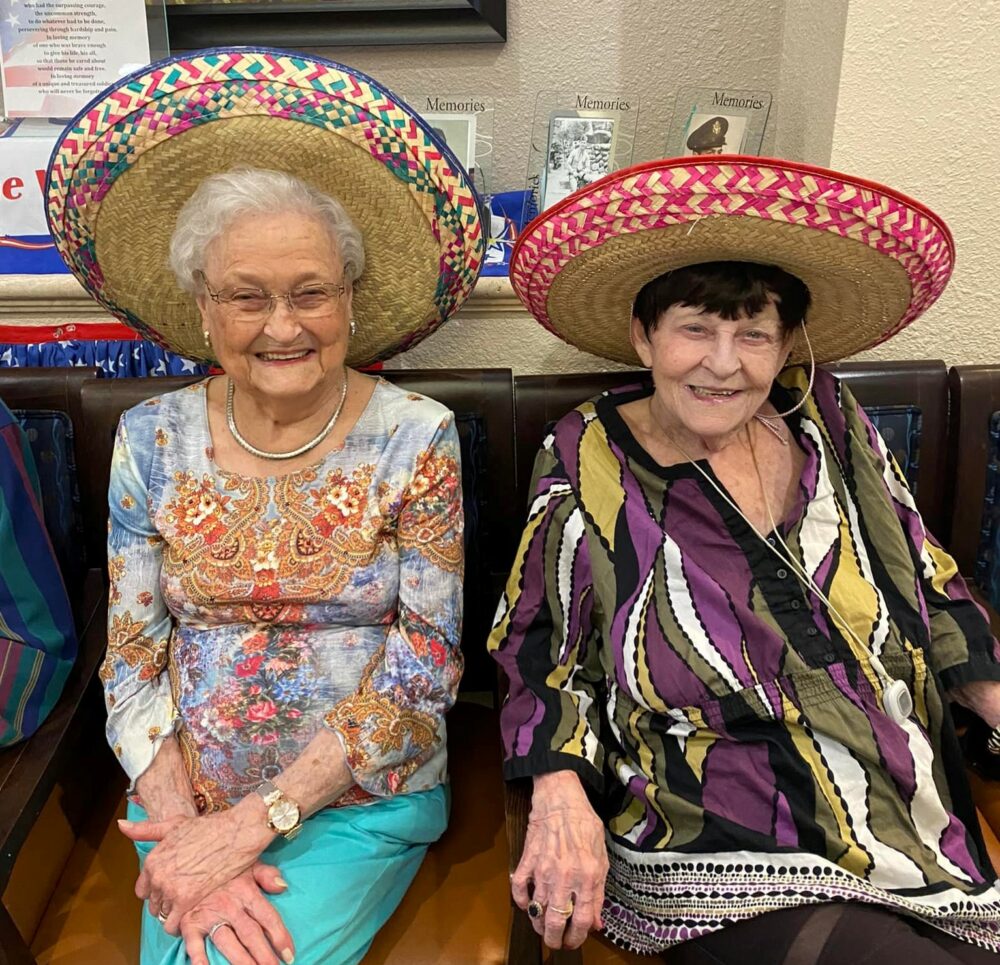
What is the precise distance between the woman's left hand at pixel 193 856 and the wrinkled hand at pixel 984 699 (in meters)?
1.07

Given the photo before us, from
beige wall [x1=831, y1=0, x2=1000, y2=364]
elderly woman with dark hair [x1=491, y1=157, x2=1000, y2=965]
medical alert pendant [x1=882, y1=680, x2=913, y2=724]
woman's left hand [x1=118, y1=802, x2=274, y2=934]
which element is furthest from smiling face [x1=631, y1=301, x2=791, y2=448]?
woman's left hand [x1=118, y1=802, x2=274, y2=934]

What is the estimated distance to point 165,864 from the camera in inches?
46.1

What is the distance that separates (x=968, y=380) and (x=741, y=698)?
2.75 ft

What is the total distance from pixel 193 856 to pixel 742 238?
1.14m

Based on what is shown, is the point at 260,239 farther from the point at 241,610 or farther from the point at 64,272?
the point at 64,272

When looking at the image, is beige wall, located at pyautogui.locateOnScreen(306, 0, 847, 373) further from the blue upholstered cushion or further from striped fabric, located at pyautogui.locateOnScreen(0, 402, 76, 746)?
striped fabric, located at pyautogui.locateOnScreen(0, 402, 76, 746)

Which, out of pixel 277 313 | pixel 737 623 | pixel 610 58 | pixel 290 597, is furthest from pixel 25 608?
pixel 610 58

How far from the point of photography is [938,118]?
5.26 feet

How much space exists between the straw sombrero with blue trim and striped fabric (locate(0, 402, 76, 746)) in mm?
318

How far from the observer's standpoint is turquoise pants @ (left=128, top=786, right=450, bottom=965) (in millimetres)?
1162

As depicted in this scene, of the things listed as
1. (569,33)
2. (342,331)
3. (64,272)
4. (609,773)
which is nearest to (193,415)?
(342,331)

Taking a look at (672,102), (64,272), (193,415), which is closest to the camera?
(193,415)

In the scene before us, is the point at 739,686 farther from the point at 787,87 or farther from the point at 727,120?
the point at 787,87

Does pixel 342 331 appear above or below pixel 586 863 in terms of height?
above
